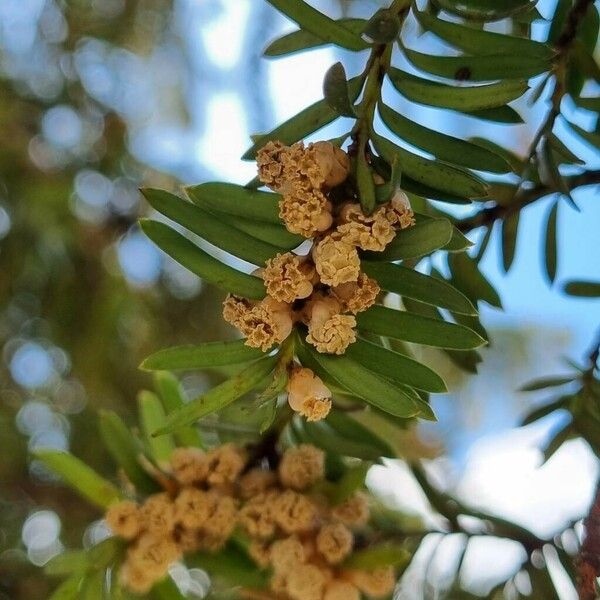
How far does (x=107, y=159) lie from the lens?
111 centimetres

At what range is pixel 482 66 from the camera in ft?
1.42

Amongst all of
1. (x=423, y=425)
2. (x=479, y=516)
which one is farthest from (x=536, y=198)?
(x=423, y=425)

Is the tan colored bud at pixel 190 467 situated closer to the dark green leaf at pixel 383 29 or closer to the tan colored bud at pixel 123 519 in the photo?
the tan colored bud at pixel 123 519

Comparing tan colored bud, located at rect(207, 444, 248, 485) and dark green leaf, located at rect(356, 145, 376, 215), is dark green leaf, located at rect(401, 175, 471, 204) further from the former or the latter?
tan colored bud, located at rect(207, 444, 248, 485)

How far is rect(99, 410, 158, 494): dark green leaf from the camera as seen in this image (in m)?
0.59

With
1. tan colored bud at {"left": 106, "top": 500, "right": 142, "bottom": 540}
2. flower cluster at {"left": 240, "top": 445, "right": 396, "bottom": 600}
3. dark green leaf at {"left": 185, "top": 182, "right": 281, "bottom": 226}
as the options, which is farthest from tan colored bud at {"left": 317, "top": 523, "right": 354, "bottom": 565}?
dark green leaf at {"left": 185, "top": 182, "right": 281, "bottom": 226}

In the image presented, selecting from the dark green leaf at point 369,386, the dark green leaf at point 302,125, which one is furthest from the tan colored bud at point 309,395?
the dark green leaf at point 302,125

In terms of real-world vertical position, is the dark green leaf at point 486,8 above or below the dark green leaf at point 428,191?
above

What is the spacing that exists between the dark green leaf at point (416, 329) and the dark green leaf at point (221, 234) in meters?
0.06

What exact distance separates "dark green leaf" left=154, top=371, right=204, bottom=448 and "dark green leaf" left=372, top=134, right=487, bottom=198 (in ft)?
0.91

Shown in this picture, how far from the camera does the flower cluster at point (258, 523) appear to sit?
539 mm

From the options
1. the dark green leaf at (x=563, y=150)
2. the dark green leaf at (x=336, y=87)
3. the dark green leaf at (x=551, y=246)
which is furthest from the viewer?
the dark green leaf at (x=551, y=246)

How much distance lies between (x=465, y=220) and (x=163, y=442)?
274mm

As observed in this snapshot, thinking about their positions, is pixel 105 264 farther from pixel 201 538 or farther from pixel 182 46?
pixel 201 538
